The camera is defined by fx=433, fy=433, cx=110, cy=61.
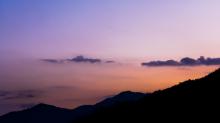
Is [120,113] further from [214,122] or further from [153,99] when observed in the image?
[214,122]

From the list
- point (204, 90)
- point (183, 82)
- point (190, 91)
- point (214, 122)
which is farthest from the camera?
point (183, 82)

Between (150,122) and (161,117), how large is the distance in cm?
273

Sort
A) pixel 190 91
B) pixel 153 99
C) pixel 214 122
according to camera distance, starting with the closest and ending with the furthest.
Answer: pixel 214 122 → pixel 190 91 → pixel 153 99

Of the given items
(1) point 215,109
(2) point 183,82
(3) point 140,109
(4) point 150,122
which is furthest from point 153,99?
(1) point 215,109

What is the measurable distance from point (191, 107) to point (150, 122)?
9.51 meters

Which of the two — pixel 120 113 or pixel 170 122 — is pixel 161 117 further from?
pixel 120 113

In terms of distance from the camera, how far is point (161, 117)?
301ft

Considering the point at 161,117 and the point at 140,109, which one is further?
the point at 140,109

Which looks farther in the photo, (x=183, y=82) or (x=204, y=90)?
(x=183, y=82)

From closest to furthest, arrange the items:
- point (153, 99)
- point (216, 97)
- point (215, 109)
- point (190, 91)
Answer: point (215, 109) < point (216, 97) < point (190, 91) < point (153, 99)

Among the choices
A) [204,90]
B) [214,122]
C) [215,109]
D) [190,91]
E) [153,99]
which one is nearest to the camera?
[214,122]

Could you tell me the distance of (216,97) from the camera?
87.6m

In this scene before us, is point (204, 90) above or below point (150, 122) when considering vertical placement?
above

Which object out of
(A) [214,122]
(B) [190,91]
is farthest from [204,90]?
(A) [214,122]
